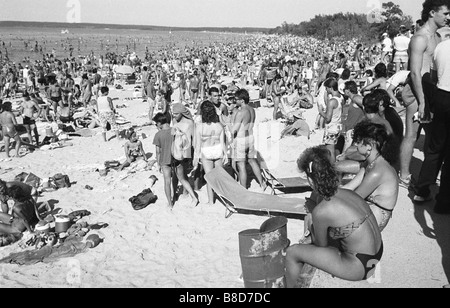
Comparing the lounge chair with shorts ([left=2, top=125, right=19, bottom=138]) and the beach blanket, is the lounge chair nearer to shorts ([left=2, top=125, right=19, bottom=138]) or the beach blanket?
the beach blanket

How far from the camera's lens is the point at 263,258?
130 inches

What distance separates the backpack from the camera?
5730mm

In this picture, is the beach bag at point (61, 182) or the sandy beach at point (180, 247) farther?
the beach bag at point (61, 182)

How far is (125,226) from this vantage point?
5621mm

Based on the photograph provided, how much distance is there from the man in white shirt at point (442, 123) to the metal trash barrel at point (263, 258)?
2415mm

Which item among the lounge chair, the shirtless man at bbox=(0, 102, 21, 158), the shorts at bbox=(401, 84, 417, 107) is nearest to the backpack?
the lounge chair

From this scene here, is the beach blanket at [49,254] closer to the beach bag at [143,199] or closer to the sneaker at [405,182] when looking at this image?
the beach bag at [143,199]

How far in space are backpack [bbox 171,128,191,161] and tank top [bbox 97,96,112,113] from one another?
5.09 metres

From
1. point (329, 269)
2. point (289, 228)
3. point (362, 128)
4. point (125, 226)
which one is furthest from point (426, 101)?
point (125, 226)

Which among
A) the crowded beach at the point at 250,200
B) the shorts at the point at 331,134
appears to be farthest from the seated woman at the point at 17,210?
the shorts at the point at 331,134

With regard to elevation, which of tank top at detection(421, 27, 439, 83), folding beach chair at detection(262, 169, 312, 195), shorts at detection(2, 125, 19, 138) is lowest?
folding beach chair at detection(262, 169, 312, 195)

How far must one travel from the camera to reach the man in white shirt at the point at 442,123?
4117mm

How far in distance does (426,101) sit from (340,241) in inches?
102
